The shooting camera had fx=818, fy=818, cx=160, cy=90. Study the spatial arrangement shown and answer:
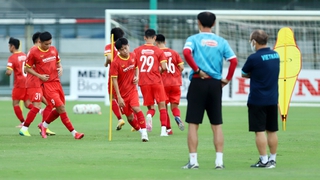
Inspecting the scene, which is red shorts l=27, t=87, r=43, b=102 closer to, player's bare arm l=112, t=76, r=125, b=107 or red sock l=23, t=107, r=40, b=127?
red sock l=23, t=107, r=40, b=127

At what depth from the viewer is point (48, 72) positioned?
15.2 metres

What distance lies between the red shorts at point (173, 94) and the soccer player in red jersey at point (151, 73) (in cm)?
78

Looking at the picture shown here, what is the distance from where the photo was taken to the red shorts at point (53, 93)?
1499cm

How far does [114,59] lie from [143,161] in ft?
12.8

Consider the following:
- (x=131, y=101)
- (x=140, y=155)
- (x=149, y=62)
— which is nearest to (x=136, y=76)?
(x=131, y=101)

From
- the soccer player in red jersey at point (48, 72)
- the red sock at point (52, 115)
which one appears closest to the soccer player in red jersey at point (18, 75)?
the red sock at point (52, 115)

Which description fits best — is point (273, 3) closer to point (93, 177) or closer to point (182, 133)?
point (182, 133)

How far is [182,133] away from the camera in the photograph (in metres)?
16.9

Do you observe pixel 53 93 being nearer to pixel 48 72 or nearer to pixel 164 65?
pixel 48 72

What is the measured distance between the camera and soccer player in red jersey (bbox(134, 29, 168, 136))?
16.3 meters

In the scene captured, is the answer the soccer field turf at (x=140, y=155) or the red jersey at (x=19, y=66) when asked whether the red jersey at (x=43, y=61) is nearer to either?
the soccer field turf at (x=140, y=155)

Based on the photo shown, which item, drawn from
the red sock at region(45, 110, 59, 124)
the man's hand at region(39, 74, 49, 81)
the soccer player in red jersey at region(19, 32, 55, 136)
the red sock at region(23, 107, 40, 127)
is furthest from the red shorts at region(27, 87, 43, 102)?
the man's hand at region(39, 74, 49, 81)

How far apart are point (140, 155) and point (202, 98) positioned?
7.11 feet

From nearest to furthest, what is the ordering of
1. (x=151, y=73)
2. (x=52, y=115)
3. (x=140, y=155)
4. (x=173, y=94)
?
(x=140, y=155) → (x=52, y=115) → (x=151, y=73) → (x=173, y=94)
